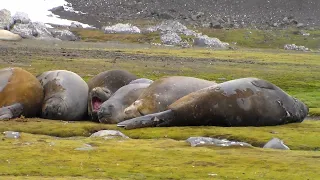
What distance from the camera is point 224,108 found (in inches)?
1081

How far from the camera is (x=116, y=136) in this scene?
25.6 metres

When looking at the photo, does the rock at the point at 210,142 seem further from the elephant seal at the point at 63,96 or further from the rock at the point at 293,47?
the rock at the point at 293,47

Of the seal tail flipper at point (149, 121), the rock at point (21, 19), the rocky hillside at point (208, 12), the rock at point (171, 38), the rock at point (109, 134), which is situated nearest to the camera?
the rock at point (109, 134)

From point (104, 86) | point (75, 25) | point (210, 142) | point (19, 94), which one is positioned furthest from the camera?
point (75, 25)

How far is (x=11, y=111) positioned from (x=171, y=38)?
105m

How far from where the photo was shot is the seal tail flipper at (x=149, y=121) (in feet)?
89.7

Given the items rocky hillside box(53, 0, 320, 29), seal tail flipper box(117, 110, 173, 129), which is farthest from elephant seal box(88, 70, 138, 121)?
rocky hillside box(53, 0, 320, 29)

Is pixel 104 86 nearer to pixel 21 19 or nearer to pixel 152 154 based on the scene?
pixel 152 154

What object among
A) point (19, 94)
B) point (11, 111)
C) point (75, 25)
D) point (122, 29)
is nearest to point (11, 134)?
point (11, 111)

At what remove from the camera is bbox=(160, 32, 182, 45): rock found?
429 ft

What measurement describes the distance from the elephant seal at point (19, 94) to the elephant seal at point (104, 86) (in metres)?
2.36

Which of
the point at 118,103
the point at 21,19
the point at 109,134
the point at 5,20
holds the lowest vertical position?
the point at 5,20

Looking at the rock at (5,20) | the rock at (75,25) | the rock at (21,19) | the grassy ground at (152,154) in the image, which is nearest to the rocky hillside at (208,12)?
the rock at (75,25)

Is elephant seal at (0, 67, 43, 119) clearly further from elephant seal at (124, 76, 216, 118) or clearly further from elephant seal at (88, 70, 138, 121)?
elephant seal at (124, 76, 216, 118)
